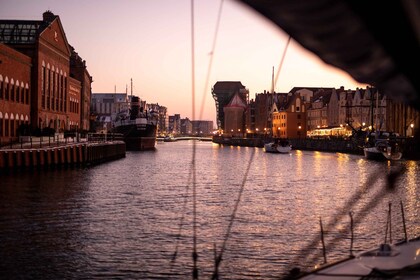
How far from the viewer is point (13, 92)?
A: 59438mm

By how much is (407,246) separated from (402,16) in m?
3.44

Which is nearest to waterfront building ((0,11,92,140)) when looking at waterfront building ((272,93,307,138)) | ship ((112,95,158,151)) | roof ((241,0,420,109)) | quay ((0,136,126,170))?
quay ((0,136,126,170))

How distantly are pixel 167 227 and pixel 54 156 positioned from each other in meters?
32.4

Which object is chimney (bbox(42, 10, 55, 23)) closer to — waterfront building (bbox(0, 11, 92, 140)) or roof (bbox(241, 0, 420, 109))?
waterfront building (bbox(0, 11, 92, 140))

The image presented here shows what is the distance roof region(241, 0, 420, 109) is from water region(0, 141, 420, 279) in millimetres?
1159

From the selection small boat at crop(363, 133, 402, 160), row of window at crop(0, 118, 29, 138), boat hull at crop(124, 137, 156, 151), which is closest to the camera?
row of window at crop(0, 118, 29, 138)

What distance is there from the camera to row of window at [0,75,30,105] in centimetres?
5559

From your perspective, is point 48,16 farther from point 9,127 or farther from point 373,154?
point 373,154

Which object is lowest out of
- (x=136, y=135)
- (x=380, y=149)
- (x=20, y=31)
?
(x=380, y=149)

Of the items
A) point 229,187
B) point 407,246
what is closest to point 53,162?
point 229,187

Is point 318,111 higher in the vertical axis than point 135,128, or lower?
higher

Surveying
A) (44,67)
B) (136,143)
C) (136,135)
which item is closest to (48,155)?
(44,67)

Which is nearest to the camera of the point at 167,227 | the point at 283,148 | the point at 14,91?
the point at 167,227

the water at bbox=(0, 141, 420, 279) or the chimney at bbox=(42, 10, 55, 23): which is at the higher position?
the chimney at bbox=(42, 10, 55, 23)
